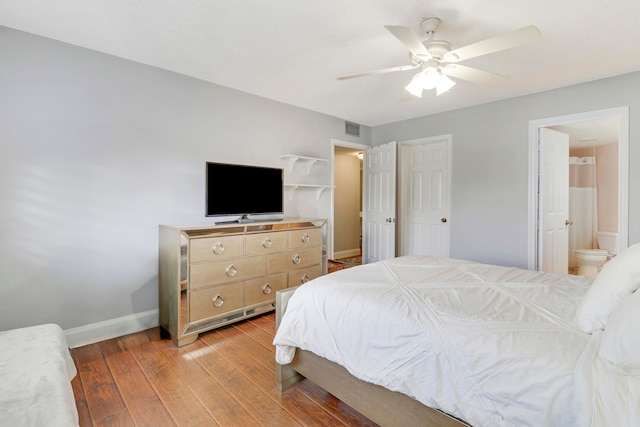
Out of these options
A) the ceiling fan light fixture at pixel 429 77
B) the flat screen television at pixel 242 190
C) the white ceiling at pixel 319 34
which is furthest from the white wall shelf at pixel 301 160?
the ceiling fan light fixture at pixel 429 77

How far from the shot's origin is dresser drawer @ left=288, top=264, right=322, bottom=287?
3.39 meters

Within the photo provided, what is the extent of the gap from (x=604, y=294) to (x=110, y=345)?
324 cm

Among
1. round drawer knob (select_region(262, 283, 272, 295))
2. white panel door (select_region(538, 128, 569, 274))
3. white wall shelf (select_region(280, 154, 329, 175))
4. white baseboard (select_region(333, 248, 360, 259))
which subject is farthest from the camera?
white baseboard (select_region(333, 248, 360, 259))

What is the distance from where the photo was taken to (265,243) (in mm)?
3104

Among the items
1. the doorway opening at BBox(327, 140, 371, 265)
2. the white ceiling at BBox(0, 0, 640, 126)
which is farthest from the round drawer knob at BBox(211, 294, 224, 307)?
the doorway opening at BBox(327, 140, 371, 265)

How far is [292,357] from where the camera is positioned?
6.11 ft

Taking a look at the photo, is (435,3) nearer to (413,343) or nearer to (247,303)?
(413,343)

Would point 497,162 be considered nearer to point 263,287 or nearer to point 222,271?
Result: point 263,287

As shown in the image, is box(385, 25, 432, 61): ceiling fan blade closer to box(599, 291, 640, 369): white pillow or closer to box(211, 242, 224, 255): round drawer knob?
box(599, 291, 640, 369): white pillow

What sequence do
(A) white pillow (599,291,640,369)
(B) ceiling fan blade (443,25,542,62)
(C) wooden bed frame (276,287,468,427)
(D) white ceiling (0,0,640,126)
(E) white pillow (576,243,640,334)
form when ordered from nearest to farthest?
(A) white pillow (599,291,640,369) → (E) white pillow (576,243,640,334) → (C) wooden bed frame (276,287,468,427) → (B) ceiling fan blade (443,25,542,62) → (D) white ceiling (0,0,640,126)

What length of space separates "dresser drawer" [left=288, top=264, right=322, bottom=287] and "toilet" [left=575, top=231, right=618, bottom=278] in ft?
13.1

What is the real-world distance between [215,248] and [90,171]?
118cm

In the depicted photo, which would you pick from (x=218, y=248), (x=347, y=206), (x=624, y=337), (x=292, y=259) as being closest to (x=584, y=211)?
(x=347, y=206)

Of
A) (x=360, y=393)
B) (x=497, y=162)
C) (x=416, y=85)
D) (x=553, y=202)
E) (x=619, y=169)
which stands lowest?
(x=360, y=393)
